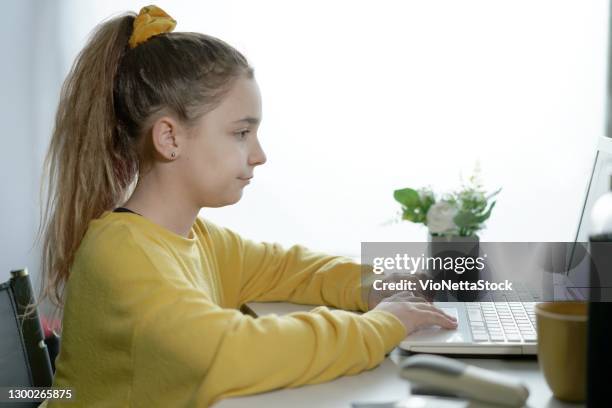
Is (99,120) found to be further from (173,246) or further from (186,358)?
(186,358)

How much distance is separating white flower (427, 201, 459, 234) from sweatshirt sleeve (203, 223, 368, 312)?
0.53 feet

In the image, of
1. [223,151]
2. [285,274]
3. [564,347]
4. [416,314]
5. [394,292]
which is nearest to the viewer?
[564,347]

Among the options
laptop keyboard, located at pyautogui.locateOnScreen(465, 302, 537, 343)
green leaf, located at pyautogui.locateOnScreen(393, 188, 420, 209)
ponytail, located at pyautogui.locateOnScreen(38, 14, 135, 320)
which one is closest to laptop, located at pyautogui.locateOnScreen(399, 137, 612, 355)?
laptop keyboard, located at pyautogui.locateOnScreen(465, 302, 537, 343)

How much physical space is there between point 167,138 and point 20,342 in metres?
0.45

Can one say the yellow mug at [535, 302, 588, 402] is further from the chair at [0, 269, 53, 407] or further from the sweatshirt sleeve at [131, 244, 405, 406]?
the chair at [0, 269, 53, 407]

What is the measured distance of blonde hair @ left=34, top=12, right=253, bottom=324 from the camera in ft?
3.76

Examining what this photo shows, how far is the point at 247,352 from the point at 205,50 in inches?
20.8

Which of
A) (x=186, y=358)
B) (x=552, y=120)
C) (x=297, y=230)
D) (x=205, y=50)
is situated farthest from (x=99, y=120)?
(x=552, y=120)

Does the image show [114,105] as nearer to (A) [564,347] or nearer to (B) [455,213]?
(B) [455,213]

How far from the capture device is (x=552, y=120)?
2250 millimetres

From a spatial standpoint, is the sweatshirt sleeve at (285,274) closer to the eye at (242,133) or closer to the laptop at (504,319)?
the laptop at (504,319)

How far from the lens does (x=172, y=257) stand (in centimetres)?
103

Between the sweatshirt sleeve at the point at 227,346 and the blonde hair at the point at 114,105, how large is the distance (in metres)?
0.30

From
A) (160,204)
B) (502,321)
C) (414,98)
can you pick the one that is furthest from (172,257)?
(414,98)
